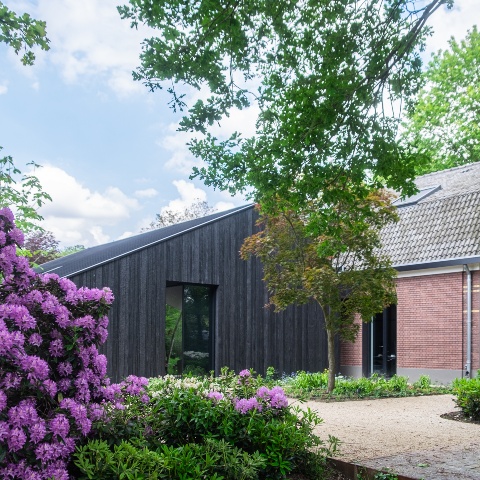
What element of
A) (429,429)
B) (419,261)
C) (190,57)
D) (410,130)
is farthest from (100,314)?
(410,130)

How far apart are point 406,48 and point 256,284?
10.0m

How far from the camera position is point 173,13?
8.39 meters

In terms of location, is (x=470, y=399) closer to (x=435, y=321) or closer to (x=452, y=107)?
(x=435, y=321)

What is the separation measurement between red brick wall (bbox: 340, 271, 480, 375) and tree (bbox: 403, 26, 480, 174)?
1422 centimetres

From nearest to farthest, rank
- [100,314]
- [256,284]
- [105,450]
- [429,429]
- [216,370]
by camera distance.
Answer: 1. [105,450]
2. [100,314]
3. [429,429]
4. [216,370]
5. [256,284]

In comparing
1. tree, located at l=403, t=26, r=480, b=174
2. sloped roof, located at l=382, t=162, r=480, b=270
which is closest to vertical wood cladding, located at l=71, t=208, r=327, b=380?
sloped roof, located at l=382, t=162, r=480, b=270

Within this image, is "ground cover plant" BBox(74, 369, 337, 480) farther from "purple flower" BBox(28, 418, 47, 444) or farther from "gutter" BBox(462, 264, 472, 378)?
"gutter" BBox(462, 264, 472, 378)

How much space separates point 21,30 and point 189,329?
377 inches

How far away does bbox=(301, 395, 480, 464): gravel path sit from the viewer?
7301 millimetres

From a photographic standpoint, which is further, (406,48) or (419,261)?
(419,261)

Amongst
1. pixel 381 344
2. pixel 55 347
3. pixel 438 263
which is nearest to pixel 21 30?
pixel 55 347

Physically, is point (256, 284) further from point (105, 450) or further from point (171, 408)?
point (105, 450)

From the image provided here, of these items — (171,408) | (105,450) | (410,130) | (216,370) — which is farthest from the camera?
(410,130)

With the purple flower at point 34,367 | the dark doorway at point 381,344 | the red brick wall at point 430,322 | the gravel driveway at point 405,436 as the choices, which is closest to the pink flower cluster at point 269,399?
the gravel driveway at point 405,436
